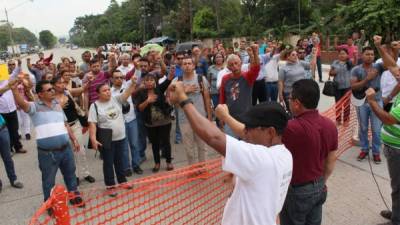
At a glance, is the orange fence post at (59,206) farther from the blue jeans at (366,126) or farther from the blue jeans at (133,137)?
the blue jeans at (366,126)

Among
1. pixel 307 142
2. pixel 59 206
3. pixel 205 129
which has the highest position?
pixel 205 129

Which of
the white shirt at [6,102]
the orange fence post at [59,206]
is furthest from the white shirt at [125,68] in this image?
the orange fence post at [59,206]

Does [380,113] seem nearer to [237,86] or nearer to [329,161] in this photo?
[329,161]

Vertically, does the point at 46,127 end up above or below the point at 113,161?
above

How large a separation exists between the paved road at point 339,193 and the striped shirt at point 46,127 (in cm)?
116

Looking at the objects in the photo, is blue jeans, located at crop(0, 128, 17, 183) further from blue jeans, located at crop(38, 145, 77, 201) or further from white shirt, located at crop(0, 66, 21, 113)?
white shirt, located at crop(0, 66, 21, 113)

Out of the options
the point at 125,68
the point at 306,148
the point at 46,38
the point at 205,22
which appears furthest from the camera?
the point at 46,38

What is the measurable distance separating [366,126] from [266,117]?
15.1 ft

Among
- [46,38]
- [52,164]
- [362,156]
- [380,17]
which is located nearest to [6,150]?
[52,164]

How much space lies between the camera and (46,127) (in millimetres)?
4336

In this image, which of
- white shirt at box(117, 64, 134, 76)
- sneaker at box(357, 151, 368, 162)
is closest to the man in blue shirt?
white shirt at box(117, 64, 134, 76)

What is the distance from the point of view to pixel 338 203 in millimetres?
4488

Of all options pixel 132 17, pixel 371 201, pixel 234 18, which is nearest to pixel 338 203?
pixel 371 201

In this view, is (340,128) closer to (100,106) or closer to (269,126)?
(100,106)
